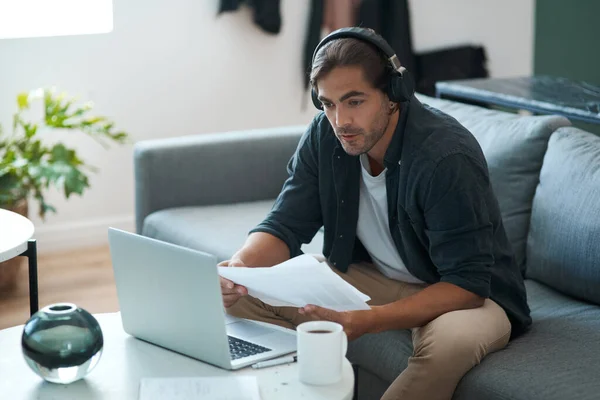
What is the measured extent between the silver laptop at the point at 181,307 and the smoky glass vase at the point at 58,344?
152mm

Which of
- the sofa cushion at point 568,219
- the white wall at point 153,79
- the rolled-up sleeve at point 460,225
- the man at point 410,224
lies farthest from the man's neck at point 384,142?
the white wall at point 153,79

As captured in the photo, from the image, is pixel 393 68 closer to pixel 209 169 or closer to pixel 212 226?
pixel 212 226

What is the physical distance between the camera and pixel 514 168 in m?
2.43

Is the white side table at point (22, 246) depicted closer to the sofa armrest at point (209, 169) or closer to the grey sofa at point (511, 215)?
the grey sofa at point (511, 215)

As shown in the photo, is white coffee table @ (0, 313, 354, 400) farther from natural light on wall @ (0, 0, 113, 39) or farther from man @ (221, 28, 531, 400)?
natural light on wall @ (0, 0, 113, 39)

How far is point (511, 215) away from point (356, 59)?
29.6 inches

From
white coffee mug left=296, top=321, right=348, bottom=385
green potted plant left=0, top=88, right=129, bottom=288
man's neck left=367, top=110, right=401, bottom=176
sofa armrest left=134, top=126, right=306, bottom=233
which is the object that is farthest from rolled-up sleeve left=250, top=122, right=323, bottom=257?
green potted plant left=0, top=88, right=129, bottom=288

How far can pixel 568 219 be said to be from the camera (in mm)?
2244

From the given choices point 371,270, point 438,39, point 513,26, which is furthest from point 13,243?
point 513,26

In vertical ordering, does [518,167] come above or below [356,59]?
below

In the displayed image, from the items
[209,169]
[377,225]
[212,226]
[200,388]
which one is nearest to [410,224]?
[377,225]

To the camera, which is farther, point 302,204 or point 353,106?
point 302,204

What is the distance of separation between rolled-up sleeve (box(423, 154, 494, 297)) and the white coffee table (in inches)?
15.3

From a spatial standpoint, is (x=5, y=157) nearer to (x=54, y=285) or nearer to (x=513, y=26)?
(x=54, y=285)
